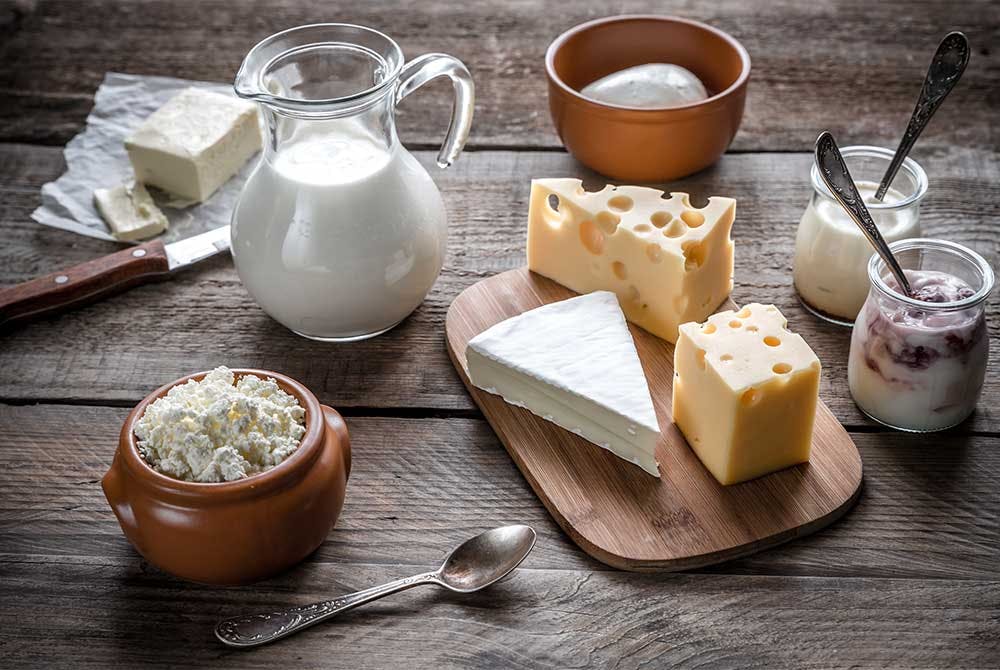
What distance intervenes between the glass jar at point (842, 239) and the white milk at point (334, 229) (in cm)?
53

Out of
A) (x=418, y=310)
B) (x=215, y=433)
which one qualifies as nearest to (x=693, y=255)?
(x=418, y=310)

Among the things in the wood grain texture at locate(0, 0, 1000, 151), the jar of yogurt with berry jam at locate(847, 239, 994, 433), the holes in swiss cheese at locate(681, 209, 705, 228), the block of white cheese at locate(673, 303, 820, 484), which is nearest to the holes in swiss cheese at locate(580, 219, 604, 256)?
the holes in swiss cheese at locate(681, 209, 705, 228)

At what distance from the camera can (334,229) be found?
144 cm

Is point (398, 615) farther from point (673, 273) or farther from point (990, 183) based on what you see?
point (990, 183)

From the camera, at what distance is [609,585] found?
1.23 metres

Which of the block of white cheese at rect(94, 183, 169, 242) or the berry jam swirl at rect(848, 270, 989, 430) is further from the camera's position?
the block of white cheese at rect(94, 183, 169, 242)

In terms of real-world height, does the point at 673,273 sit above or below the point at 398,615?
above

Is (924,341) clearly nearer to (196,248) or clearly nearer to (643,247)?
(643,247)

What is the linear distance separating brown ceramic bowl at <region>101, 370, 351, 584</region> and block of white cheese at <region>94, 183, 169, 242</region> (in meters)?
0.63

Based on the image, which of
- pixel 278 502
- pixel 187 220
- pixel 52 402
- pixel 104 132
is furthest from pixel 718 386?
pixel 104 132

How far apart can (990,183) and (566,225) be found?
0.78 metres

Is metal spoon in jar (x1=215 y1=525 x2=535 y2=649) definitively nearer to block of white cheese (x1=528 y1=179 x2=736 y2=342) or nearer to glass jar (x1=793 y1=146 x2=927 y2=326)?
block of white cheese (x1=528 y1=179 x2=736 y2=342)

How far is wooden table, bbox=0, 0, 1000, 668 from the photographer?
117 centimetres

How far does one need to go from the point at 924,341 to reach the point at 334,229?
733 mm
